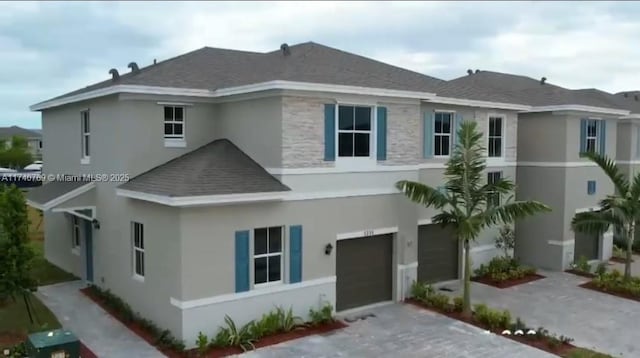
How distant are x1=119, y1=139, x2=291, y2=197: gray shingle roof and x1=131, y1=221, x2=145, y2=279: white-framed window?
3.58 feet

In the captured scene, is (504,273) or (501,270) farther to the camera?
(501,270)

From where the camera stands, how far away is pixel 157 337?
11.9 meters

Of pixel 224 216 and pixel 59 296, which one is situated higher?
pixel 224 216

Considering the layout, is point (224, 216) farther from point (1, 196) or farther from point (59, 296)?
point (59, 296)

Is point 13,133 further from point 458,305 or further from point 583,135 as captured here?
point 458,305

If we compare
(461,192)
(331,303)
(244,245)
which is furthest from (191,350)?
(461,192)

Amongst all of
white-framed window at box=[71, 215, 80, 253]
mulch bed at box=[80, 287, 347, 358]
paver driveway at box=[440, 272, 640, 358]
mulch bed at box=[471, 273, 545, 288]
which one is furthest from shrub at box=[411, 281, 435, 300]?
white-framed window at box=[71, 215, 80, 253]

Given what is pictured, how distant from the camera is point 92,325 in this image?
42.1 feet

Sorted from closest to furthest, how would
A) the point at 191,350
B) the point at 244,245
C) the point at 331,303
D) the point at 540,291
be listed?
the point at 191,350 < the point at 244,245 < the point at 331,303 < the point at 540,291

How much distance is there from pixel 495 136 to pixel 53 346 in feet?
48.6

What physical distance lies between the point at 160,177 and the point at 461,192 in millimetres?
7561

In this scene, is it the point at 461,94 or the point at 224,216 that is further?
the point at 461,94

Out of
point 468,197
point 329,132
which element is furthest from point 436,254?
point 329,132

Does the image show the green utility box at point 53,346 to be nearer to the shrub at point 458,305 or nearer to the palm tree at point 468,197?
the palm tree at point 468,197
